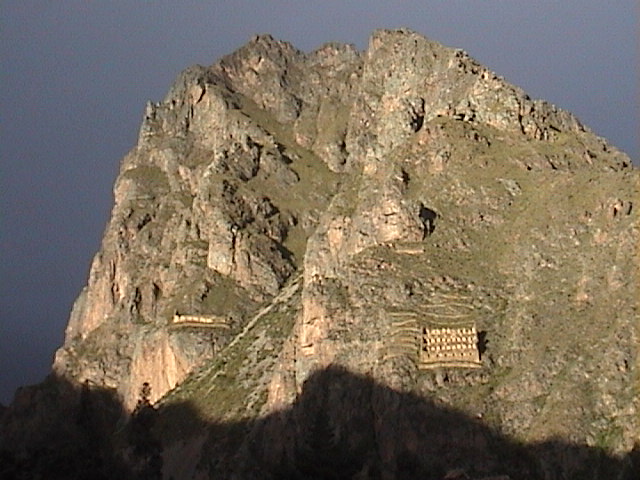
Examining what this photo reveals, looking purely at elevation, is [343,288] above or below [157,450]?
above

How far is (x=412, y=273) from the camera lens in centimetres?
12156

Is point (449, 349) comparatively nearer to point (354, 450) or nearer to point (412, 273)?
point (354, 450)

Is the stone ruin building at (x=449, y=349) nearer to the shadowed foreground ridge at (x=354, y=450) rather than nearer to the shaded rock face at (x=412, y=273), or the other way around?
the shaded rock face at (x=412, y=273)

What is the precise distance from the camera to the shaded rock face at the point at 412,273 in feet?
354

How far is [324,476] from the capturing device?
105 meters

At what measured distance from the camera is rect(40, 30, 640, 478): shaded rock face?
108000 millimetres

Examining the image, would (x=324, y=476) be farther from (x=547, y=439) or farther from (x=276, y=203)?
(x=276, y=203)

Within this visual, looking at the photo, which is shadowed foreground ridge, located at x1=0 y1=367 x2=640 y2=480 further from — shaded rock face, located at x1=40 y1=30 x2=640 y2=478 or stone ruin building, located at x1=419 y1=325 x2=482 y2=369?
stone ruin building, located at x1=419 y1=325 x2=482 y2=369

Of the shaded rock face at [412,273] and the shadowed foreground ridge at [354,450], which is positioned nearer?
the shadowed foreground ridge at [354,450]

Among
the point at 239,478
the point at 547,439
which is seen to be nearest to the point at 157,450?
the point at 239,478

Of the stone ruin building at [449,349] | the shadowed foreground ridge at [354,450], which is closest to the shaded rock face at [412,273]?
the shadowed foreground ridge at [354,450]

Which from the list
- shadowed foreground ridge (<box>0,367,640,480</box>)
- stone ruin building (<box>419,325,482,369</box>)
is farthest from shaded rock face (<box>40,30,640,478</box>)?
stone ruin building (<box>419,325,482,369</box>)

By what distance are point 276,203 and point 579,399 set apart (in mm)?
93309

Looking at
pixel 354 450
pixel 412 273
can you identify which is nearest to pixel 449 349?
pixel 354 450
